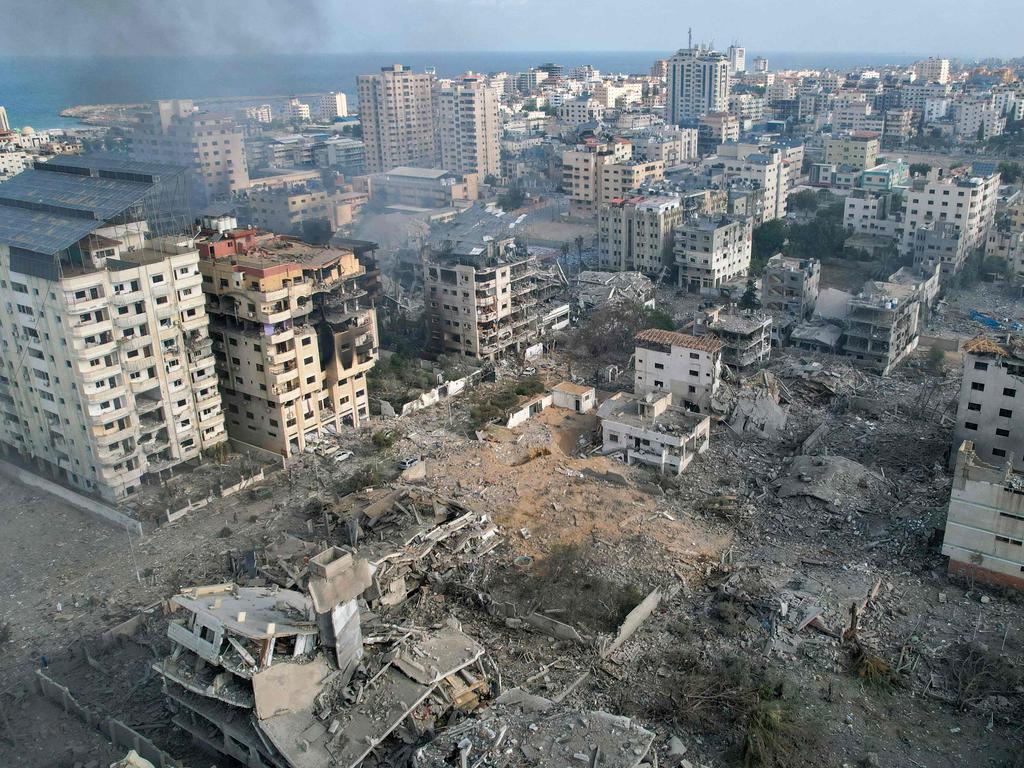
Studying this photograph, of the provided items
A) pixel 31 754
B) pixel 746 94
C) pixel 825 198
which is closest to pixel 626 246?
pixel 825 198

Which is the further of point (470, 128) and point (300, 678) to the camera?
point (470, 128)

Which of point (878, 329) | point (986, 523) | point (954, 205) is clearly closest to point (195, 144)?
point (878, 329)

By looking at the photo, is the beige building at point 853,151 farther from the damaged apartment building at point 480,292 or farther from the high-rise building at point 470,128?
the damaged apartment building at point 480,292

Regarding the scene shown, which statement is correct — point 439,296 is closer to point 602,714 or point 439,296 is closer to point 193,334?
point 193,334

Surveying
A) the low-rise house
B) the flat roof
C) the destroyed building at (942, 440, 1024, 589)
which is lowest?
the low-rise house

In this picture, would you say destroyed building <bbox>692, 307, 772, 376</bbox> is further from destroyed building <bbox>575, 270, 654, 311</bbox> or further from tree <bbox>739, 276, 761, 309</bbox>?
destroyed building <bbox>575, 270, 654, 311</bbox>

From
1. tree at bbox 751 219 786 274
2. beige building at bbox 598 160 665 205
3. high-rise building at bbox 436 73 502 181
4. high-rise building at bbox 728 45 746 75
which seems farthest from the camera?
high-rise building at bbox 728 45 746 75

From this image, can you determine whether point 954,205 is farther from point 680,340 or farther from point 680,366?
point 680,366

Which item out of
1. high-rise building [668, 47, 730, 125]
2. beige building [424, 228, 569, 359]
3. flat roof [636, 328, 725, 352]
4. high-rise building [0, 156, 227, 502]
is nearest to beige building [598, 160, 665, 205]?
beige building [424, 228, 569, 359]
